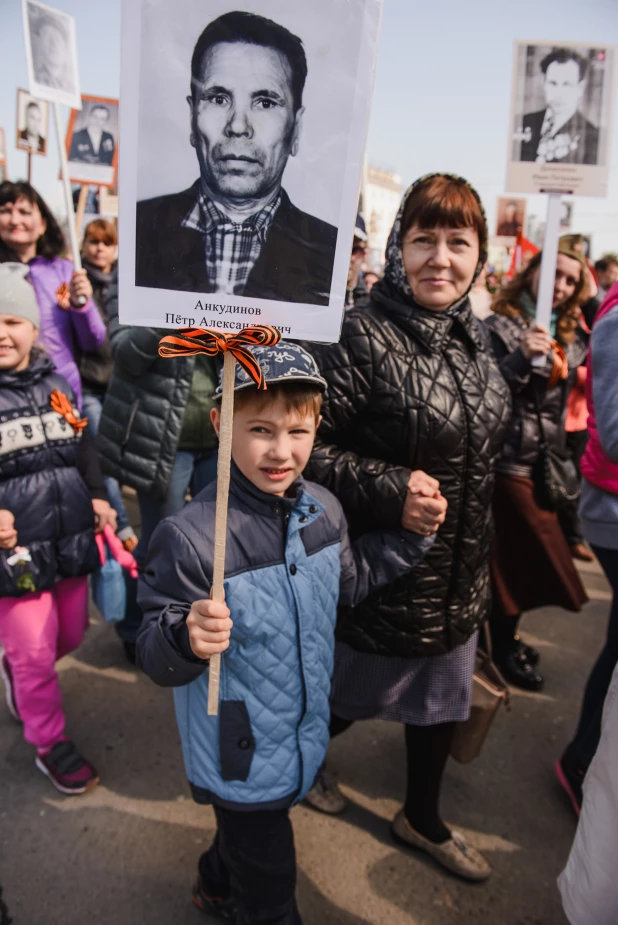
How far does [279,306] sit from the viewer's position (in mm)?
1235

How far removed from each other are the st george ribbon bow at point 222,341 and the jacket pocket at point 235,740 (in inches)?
30.6

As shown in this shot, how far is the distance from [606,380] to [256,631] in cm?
115

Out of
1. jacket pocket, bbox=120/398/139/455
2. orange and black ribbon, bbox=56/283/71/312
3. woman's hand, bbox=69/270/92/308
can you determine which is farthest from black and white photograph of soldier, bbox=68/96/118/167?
jacket pocket, bbox=120/398/139/455

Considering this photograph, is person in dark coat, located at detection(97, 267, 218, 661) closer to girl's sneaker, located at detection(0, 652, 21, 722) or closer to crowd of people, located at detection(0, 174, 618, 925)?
crowd of people, located at detection(0, 174, 618, 925)

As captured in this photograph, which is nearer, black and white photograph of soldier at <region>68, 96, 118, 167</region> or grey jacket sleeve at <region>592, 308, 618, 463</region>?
grey jacket sleeve at <region>592, 308, 618, 463</region>

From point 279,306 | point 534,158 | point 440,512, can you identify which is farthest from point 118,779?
point 534,158

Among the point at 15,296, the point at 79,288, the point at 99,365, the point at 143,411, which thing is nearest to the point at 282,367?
the point at 15,296

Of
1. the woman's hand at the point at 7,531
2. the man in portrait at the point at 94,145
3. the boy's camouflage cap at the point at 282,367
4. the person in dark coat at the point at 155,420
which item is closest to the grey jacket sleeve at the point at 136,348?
the person in dark coat at the point at 155,420

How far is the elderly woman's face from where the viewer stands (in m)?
1.72

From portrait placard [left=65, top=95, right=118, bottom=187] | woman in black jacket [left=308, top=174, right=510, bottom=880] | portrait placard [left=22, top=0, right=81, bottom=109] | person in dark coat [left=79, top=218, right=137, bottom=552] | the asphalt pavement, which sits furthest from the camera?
portrait placard [left=65, top=95, right=118, bottom=187]

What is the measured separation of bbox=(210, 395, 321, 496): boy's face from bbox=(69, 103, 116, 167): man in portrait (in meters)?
4.26

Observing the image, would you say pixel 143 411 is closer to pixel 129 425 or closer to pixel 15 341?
pixel 129 425

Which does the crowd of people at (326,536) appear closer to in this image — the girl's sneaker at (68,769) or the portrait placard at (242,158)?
the girl's sneaker at (68,769)

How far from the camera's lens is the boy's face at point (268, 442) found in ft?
4.82
